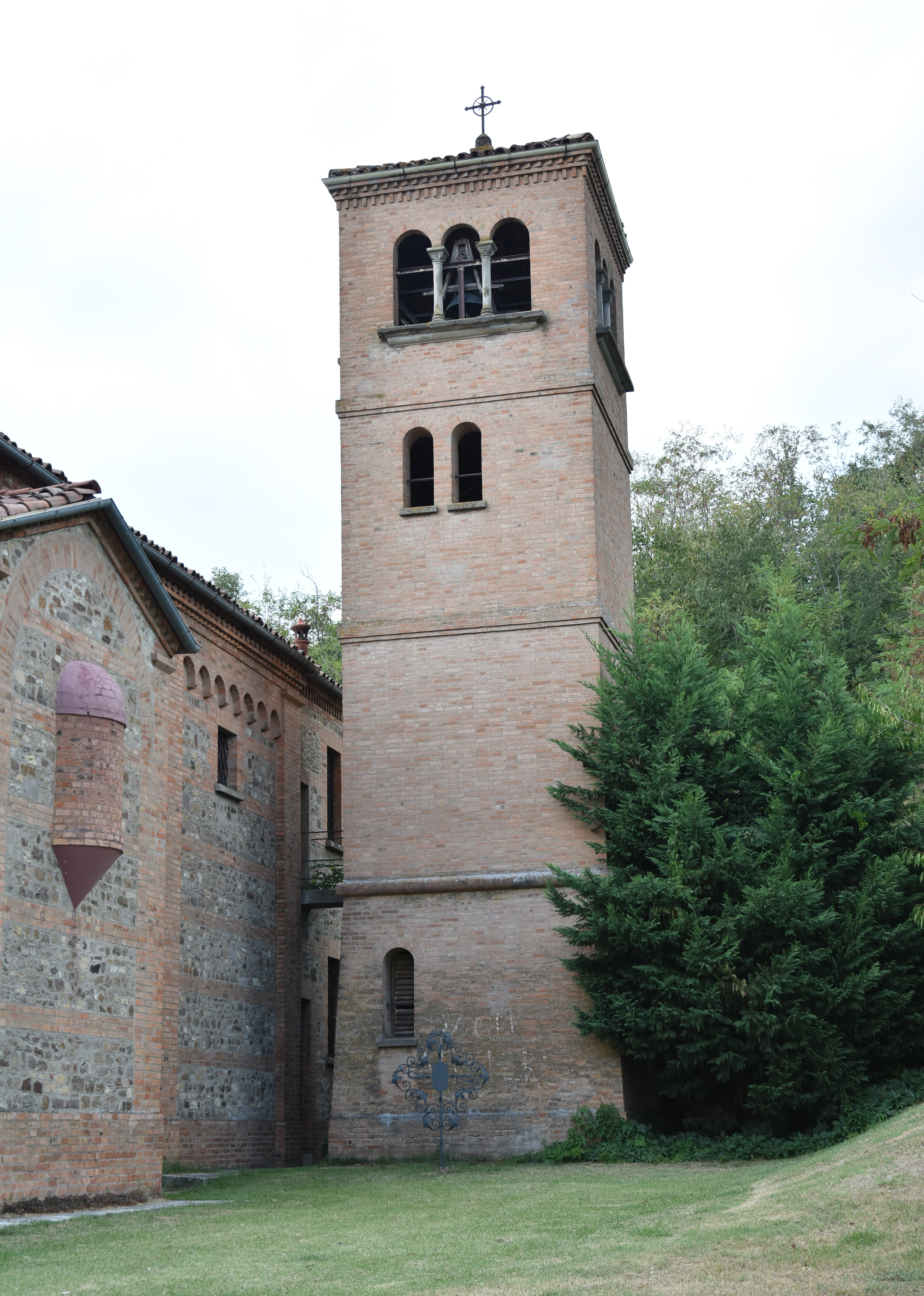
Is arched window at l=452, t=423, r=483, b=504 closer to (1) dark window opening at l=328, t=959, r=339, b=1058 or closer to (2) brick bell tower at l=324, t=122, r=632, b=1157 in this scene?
(2) brick bell tower at l=324, t=122, r=632, b=1157

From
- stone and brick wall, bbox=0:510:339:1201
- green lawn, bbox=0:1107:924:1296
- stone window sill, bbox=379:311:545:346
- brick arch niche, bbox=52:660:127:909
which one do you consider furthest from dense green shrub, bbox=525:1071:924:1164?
stone window sill, bbox=379:311:545:346

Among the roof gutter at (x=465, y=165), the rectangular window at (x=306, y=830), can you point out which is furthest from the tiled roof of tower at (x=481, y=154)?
the rectangular window at (x=306, y=830)

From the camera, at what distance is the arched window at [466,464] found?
21.8 metres

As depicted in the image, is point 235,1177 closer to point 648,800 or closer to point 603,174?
point 648,800

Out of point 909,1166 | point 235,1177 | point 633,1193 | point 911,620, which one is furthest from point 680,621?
point 909,1166

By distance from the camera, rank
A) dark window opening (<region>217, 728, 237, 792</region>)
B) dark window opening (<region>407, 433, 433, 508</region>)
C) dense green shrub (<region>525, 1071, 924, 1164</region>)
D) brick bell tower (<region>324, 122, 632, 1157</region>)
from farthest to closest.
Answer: dark window opening (<region>407, 433, 433, 508</region>) → dark window opening (<region>217, 728, 237, 792</region>) → brick bell tower (<region>324, 122, 632, 1157</region>) → dense green shrub (<region>525, 1071, 924, 1164</region>)

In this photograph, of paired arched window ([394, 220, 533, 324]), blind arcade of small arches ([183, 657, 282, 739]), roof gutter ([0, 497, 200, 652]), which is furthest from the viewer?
paired arched window ([394, 220, 533, 324])

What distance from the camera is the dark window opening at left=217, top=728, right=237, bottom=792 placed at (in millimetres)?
20844

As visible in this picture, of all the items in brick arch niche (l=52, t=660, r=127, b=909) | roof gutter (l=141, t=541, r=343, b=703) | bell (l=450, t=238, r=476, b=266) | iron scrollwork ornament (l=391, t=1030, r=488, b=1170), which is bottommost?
iron scrollwork ornament (l=391, t=1030, r=488, b=1170)

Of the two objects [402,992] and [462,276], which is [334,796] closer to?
[402,992]

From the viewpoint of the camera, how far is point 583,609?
2066 cm

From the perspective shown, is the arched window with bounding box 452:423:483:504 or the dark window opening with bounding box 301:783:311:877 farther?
the dark window opening with bounding box 301:783:311:877

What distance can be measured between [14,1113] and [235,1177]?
6.72 meters

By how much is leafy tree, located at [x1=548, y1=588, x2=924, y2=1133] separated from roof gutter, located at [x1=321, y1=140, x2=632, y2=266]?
796 centimetres
